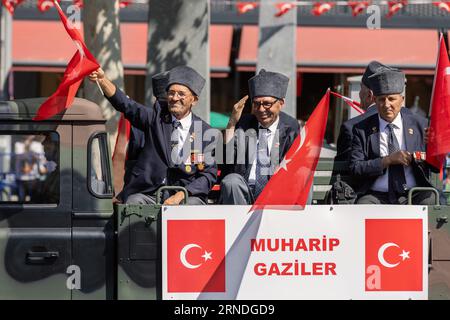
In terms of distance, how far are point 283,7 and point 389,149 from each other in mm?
10385

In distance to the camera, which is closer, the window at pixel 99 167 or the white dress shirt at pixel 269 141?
the window at pixel 99 167

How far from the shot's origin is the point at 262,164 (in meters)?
6.38

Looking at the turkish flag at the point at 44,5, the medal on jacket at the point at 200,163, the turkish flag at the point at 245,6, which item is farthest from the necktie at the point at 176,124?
the turkish flag at the point at 245,6

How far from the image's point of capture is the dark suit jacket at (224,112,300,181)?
6.38 m

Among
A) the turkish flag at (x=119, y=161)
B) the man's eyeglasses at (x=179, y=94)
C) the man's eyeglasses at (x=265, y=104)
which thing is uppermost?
the man's eyeglasses at (x=179, y=94)

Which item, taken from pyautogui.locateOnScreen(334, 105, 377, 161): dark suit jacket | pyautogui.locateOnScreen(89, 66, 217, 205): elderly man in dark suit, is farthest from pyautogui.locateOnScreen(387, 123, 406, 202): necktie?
pyautogui.locateOnScreen(89, 66, 217, 205): elderly man in dark suit

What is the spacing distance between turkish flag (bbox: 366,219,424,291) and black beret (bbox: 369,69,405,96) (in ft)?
3.16

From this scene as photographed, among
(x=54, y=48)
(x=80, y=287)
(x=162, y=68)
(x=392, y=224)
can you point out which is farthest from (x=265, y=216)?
(x=54, y=48)

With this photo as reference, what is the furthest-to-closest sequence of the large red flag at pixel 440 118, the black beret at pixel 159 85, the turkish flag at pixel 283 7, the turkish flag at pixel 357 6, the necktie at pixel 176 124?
the turkish flag at pixel 357 6, the turkish flag at pixel 283 7, the black beret at pixel 159 85, the necktie at pixel 176 124, the large red flag at pixel 440 118

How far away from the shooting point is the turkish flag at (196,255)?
5.76m

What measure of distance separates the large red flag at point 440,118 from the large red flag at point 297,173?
0.69m

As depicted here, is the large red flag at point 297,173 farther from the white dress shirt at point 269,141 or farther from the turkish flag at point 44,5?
the turkish flag at point 44,5

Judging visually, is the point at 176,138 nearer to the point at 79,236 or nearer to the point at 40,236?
the point at 79,236
